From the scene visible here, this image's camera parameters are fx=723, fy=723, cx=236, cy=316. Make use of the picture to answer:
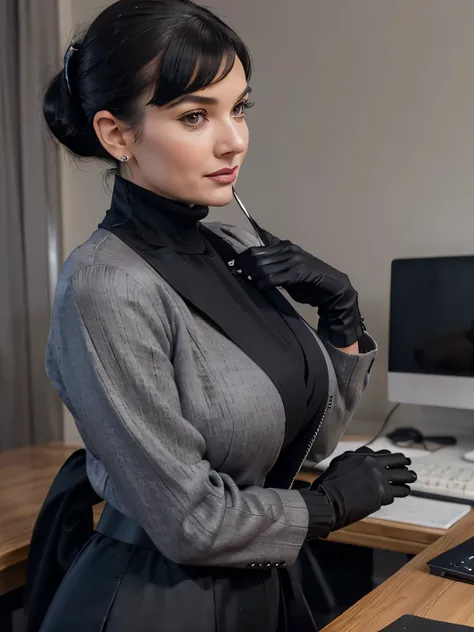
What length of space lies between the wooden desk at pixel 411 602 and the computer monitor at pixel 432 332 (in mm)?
709

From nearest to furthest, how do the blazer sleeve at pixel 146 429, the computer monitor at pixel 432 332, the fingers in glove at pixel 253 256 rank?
1. the blazer sleeve at pixel 146 429
2. the fingers in glove at pixel 253 256
3. the computer monitor at pixel 432 332

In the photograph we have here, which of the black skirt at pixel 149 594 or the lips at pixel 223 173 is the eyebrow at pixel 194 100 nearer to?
the lips at pixel 223 173

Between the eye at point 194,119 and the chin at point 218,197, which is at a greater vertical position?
the eye at point 194,119

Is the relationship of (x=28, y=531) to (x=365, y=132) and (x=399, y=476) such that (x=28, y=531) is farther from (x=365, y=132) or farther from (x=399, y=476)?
(x=365, y=132)

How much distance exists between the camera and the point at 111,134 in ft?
2.86

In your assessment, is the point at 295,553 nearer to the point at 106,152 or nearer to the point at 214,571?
the point at 214,571

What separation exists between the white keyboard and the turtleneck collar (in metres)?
0.67

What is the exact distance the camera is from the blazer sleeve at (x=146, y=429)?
2.47 feet

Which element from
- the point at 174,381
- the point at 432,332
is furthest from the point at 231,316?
the point at 432,332

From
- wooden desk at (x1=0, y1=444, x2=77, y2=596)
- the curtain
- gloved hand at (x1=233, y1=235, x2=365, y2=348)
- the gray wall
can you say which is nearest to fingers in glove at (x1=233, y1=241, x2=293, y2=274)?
gloved hand at (x1=233, y1=235, x2=365, y2=348)

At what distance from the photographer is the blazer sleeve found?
75cm

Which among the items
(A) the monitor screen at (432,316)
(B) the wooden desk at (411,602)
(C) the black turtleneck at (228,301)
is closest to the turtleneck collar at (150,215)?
(C) the black turtleneck at (228,301)

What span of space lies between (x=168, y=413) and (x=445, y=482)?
729 millimetres

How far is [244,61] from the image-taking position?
93 centimetres
